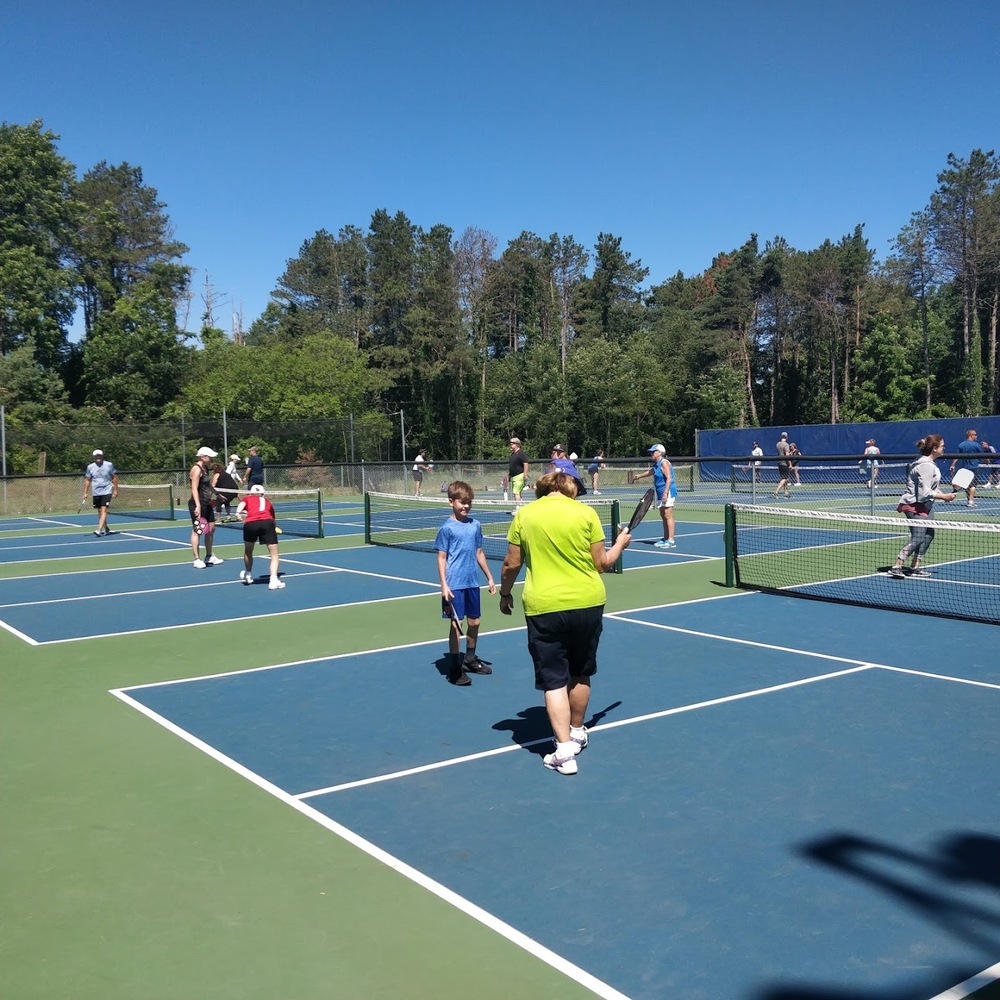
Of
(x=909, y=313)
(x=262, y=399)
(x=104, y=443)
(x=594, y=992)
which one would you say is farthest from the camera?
(x=909, y=313)

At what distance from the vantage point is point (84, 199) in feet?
211

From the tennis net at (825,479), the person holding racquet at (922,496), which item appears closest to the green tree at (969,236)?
the tennis net at (825,479)

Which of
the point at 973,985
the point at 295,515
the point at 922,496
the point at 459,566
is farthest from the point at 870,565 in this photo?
the point at 295,515

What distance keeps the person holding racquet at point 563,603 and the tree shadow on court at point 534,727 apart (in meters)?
0.33

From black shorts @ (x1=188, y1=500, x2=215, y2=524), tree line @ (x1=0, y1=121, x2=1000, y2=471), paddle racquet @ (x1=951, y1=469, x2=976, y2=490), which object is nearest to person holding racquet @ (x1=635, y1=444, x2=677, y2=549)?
paddle racquet @ (x1=951, y1=469, x2=976, y2=490)

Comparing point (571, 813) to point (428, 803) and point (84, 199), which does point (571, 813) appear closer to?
point (428, 803)

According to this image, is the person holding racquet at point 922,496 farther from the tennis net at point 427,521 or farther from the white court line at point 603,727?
the white court line at point 603,727

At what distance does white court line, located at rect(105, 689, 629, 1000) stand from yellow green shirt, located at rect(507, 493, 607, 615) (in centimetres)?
171

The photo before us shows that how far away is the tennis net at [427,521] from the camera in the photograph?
18469mm

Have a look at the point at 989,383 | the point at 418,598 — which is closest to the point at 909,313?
the point at 989,383

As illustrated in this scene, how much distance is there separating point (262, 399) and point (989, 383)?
46.7m

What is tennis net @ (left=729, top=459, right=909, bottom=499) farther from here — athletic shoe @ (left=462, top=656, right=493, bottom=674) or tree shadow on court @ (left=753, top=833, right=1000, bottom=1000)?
tree shadow on court @ (left=753, top=833, right=1000, bottom=1000)

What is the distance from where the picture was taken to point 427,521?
26.2 meters

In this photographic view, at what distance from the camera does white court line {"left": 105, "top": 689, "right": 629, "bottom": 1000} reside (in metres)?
3.81
